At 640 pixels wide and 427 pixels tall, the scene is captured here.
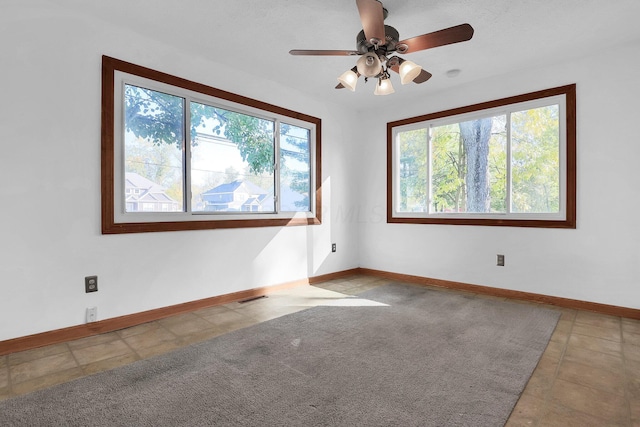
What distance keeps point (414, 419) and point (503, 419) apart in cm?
43

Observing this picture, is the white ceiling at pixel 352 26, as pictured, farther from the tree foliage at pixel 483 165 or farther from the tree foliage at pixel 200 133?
the tree foliage at pixel 483 165

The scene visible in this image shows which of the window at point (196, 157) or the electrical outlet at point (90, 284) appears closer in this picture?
the electrical outlet at point (90, 284)

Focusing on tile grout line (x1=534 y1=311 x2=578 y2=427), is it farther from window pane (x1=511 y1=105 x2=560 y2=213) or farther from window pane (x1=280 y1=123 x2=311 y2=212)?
window pane (x1=280 y1=123 x2=311 y2=212)

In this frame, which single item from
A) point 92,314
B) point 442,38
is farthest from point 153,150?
point 442,38

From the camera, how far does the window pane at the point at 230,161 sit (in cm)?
350

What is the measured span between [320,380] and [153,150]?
252 centimetres

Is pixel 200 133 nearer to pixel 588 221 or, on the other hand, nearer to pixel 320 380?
pixel 320 380

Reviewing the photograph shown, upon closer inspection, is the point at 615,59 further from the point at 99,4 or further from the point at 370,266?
the point at 99,4

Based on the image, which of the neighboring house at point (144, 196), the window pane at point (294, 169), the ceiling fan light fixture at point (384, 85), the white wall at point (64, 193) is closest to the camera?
the white wall at point (64, 193)

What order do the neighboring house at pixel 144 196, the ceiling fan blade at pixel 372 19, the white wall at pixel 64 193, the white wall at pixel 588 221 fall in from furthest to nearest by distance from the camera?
the white wall at pixel 588 221 < the neighboring house at pixel 144 196 < the white wall at pixel 64 193 < the ceiling fan blade at pixel 372 19

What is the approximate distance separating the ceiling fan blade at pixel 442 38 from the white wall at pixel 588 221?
6.72 feet

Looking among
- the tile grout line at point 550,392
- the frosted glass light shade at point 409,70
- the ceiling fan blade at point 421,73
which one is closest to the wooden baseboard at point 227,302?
the tile grout line at point 550,392

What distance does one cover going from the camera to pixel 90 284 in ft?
8.93

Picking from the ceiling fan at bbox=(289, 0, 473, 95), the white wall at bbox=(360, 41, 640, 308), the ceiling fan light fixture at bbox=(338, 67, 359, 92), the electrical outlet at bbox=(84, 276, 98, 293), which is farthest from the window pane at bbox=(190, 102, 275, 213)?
the white wall at bbox=(360, 41, 640, 308)
